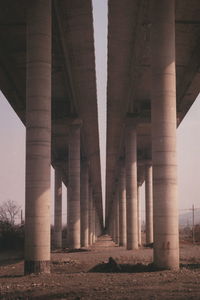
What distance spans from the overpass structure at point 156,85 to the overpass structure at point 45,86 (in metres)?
1.83

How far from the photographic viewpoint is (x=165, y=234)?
66.2 feet

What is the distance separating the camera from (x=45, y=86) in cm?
2075

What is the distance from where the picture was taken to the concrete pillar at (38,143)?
2019 centimetres

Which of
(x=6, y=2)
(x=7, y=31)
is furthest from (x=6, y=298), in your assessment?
(x=7, y=31)

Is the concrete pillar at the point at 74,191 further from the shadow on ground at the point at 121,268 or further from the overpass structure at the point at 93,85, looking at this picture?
the shadow on ground at the point at 121,268

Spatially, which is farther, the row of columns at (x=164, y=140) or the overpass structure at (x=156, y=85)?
→ the overpass structure at (x=156, y=85)

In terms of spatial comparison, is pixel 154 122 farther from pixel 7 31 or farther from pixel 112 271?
pixel 7 31

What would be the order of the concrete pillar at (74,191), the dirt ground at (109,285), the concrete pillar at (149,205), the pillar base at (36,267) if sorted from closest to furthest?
the dirt ground at (109,285) < the pillar base at (36,267) < the concrete pillar at (74,191) < the concrete pillar at (149,205)

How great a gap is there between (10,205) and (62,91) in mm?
91101

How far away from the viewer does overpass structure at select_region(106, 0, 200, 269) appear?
66.7ft

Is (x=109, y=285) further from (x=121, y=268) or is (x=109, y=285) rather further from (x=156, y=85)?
(x=156, y=85)

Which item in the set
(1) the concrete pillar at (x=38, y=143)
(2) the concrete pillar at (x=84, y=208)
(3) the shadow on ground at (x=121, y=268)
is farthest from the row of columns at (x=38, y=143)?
(2) the concrete pillar at (x=84, y=208)

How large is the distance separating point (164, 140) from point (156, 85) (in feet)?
8.14

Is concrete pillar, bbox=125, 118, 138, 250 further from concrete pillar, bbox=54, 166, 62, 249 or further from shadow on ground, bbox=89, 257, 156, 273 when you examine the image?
concrete pillar, bbox=54, 166, 62, 249
